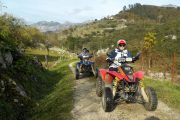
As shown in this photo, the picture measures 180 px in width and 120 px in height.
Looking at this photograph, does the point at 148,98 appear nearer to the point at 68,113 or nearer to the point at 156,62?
the point at 68,113

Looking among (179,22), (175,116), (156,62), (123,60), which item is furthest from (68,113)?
(179,22)

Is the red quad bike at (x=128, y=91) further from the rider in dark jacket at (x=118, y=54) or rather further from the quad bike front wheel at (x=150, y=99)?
the rider in dark jacket at (x=118, y=54)

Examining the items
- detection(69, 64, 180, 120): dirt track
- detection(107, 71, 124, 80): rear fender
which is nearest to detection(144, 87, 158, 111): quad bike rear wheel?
detection(69, 64, 180, 120): dirt track

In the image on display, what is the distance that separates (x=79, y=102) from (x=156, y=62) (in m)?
13.0

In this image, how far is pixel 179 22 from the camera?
144 m

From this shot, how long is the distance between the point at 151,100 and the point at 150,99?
70 mm

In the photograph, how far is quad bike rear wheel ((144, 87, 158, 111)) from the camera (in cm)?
1021

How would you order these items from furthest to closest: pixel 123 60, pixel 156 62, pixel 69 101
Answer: pixel 156 62, pixel 69 101, pixel 123 60

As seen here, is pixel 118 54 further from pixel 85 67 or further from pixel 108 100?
pixel 85 67

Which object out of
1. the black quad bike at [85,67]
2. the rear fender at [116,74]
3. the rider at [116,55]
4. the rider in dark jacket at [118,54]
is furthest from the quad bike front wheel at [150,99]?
the black quad bike at [85,67]

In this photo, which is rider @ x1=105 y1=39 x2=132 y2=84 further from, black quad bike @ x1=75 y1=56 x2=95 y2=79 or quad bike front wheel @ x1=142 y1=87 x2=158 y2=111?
black quad bike @ x1=75 y1=56 x2=95 y2=79

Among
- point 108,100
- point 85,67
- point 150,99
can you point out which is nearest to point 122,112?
point 108,100

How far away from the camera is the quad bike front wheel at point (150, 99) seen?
10211 mm

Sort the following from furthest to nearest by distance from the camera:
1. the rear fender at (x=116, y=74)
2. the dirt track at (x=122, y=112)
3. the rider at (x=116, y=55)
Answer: the rider at (x=116, y=55)
the rear fender at (x=116, y=74)
the dirt track at (x=122, y=112)
